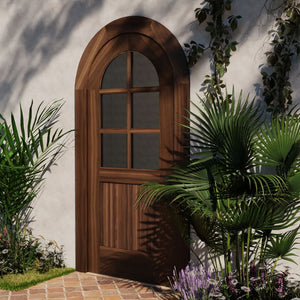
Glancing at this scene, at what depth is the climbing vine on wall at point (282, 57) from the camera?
171 inches

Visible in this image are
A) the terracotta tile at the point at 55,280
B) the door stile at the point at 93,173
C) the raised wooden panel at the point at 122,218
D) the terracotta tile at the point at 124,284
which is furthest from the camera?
the door stile at the point at 93,173

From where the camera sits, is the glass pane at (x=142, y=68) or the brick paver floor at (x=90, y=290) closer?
the brick paver floor at (x=90, y=290)

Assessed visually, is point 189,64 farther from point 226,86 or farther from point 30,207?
point 30,207

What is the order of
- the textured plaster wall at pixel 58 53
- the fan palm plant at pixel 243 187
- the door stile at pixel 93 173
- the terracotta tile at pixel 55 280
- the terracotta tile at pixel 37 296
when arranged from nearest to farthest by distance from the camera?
the fan palm plant at pixel 243 187 < the terracotta tile at pixel 37 296 < the textured plaster wall at pixel 58 53 < the terracotta tile at pixel 55 280 < the door stile at pixel 93 173

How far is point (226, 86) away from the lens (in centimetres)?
473

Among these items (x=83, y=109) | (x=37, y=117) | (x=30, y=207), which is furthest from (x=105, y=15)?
(x=30, y=207)

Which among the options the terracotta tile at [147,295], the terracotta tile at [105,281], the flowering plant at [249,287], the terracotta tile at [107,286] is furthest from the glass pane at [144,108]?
the flowering plant at [249,287]

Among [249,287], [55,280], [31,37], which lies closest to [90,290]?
[55,280]

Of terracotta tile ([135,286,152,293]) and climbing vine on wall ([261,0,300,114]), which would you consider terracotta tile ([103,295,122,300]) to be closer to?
terracotta tile ([135,286,152,293])

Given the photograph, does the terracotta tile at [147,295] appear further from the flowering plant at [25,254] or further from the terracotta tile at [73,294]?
the flowering plant at [25,254]

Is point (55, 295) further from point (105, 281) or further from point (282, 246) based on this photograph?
point (282, 246)

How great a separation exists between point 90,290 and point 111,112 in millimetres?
2058

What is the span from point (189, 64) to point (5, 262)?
9.77 ft

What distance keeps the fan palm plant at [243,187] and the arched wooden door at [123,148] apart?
29.1 inches
